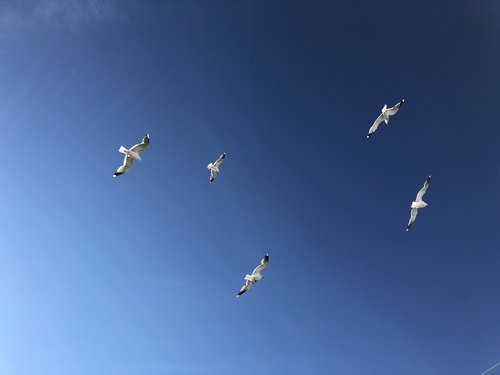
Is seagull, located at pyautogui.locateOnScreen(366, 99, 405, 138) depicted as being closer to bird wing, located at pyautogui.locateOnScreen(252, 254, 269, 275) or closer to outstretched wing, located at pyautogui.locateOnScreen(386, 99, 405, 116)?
outstretched wing, located at pyautogui.locateOnScreen(386, 99, 405, 116)

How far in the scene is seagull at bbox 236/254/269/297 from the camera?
3109cm

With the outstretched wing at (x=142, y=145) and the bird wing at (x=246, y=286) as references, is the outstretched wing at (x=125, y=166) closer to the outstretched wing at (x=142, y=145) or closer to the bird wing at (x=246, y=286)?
the outstretched wing at (x=142, y=145)

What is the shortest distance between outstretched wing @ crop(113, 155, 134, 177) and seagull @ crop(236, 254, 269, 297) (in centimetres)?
963

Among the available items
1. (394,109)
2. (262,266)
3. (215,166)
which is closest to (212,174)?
(215,166)

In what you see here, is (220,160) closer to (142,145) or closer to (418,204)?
(142,145)

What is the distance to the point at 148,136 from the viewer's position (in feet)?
86.8

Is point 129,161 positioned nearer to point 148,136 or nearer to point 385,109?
point 148,136

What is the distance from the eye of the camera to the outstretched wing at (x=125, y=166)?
1059 inches

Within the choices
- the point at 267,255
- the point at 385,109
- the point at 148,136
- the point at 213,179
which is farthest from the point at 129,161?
the point at 385,109

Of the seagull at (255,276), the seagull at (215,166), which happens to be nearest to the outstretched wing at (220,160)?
the seagull at (215,166)

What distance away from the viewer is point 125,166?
88.7 ft

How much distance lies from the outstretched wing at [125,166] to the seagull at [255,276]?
9.63 metres

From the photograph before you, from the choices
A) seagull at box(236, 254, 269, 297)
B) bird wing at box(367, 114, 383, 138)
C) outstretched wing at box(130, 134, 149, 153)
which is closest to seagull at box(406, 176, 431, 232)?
bird wing at box(367, 114, 383, 138)

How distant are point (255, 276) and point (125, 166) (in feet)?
33.7
